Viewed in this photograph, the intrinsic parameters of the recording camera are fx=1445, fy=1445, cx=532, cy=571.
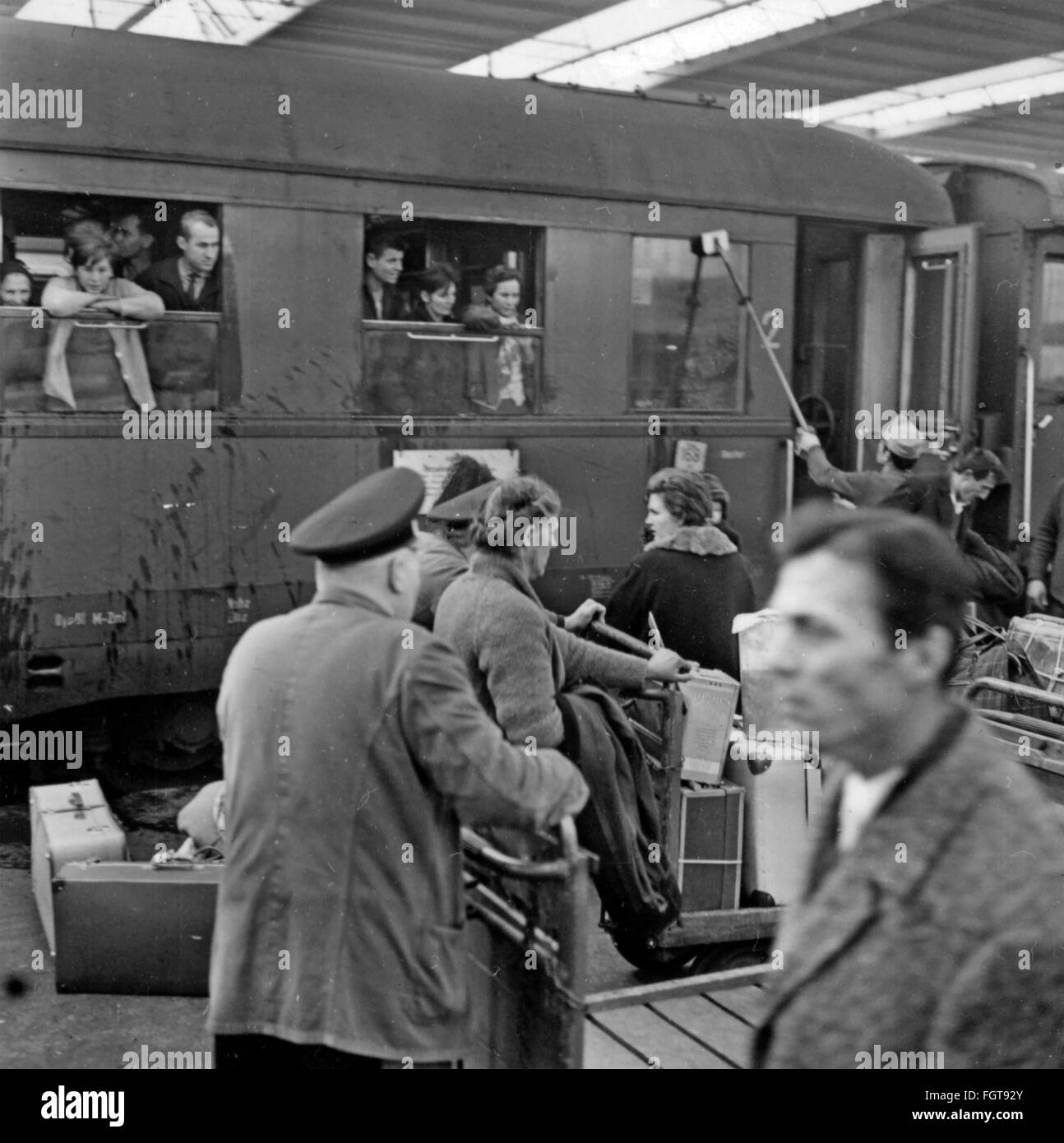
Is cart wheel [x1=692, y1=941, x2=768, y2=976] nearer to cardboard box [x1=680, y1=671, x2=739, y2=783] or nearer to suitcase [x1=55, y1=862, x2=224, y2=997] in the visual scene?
cardboard box [x1=680, y1=671, x2=739, y2=783]

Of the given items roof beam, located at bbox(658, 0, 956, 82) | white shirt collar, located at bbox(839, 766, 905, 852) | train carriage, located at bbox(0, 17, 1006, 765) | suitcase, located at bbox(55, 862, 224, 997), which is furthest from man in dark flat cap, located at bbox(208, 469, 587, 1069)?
roof beam, located at bbox(658, 0, 956, 82)

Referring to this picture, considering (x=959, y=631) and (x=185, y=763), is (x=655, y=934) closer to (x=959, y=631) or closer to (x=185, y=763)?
(x=959, y=631)

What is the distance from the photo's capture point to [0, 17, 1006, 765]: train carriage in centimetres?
596

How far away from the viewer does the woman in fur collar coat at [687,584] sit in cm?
505

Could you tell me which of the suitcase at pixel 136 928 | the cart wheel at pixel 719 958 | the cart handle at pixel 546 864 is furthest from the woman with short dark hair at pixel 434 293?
the cart handle at pixel 546 864

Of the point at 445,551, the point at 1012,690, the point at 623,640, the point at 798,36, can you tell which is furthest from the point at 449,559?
the point at 798,36

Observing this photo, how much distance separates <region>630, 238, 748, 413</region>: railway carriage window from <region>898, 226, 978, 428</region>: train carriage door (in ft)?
4.75

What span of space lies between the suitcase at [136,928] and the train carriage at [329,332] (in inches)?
77.0

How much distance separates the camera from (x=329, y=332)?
6.52 m

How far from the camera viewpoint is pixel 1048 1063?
5.46ft

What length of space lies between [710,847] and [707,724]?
381 mm

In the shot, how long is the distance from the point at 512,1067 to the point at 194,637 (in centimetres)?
387

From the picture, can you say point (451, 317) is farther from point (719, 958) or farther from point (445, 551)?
point (719, 958)

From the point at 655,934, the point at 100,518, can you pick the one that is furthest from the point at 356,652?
the point at 100,518
